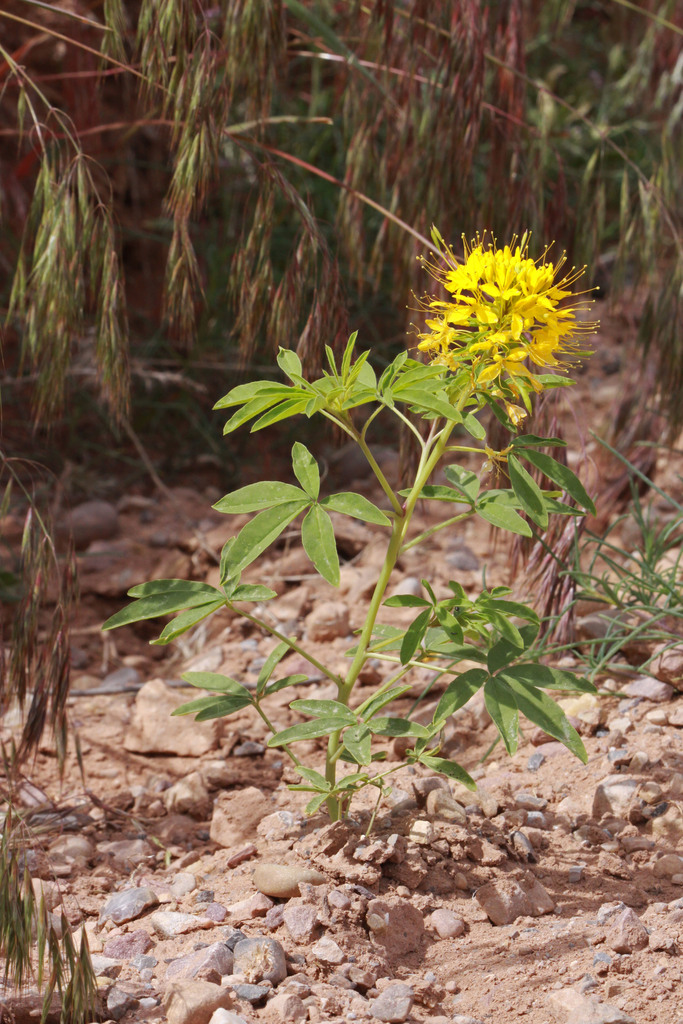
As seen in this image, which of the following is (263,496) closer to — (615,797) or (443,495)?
(443,495)

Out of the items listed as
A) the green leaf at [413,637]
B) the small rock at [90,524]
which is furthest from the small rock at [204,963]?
the small rock at [90,524]

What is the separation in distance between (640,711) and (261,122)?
1.32m

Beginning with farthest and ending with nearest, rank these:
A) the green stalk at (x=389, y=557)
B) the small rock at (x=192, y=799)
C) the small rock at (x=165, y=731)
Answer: the small rock at (x=165, y=731) → the small rock at (x=192, y=799) → the green stalk at (x=389, y=557)

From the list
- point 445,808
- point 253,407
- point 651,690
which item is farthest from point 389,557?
point 651,690

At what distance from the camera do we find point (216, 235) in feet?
9.71

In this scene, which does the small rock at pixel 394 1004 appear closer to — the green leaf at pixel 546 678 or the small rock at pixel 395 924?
the small rock at pixel 395 924

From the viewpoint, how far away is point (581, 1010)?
1.10m

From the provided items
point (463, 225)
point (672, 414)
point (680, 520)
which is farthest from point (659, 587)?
point (463, 225)

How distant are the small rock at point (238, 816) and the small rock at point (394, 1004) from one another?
46 centimetres

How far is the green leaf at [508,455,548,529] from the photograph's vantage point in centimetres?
119

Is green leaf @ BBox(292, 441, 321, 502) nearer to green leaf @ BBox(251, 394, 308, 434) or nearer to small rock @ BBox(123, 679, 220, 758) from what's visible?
green leaf @ BBox(251, 394, 308, 434)

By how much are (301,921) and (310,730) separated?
25 centimetres

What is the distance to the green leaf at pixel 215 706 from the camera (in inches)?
51.6

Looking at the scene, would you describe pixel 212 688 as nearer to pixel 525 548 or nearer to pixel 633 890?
pixel 633 890
